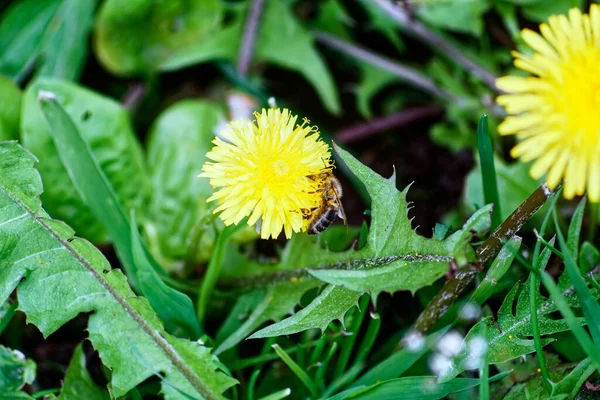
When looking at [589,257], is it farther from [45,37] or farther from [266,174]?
[45,37]

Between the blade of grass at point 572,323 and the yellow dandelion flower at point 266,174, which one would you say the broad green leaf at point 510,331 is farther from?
the yellow dandelion flower at point 266,174

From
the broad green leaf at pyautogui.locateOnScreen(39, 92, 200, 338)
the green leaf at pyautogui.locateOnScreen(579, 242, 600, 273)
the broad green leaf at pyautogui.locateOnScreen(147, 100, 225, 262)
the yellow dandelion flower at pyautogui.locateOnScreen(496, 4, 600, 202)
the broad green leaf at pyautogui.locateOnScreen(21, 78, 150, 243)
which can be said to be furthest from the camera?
the broad green leaf at pyautogui.locateOnScreen(147, 100, 225, 262)

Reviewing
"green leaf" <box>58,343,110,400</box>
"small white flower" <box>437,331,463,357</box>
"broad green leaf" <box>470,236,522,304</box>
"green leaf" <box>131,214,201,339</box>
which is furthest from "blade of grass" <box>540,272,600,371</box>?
"green leaf" <box>58,343,110,400</box>

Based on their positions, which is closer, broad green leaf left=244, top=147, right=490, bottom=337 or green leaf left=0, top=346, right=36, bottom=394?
broad green leaf left=244, top=147, right=490, bottom=337

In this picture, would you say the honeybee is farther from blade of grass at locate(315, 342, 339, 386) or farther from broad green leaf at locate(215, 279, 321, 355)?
blade of grass at locate(315, 342, 339, 386)

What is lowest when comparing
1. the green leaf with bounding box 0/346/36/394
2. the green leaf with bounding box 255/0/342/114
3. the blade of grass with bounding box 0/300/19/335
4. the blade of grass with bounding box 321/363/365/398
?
the green leaf with bounding box 0/346/36/394

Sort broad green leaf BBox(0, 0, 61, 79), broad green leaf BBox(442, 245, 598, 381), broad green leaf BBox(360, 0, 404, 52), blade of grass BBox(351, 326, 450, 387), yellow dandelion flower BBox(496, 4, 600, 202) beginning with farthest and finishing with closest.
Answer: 1. broad green leaf BBox(360, 0, 404, 52)
2. broad green leaf BBox(0, 0, 61, 79)
3. blade of grass BBox(351, 326, 450, 387)
4. broad green leaf BBox(442, 245, 598, 381)
5. yellow dandelion flower BBox(496, 4, 600, 202)

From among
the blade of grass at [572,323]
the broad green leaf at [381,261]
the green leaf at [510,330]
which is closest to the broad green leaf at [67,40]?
the broad green leaf at [381,261]

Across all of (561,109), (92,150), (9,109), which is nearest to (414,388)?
(561,109)
